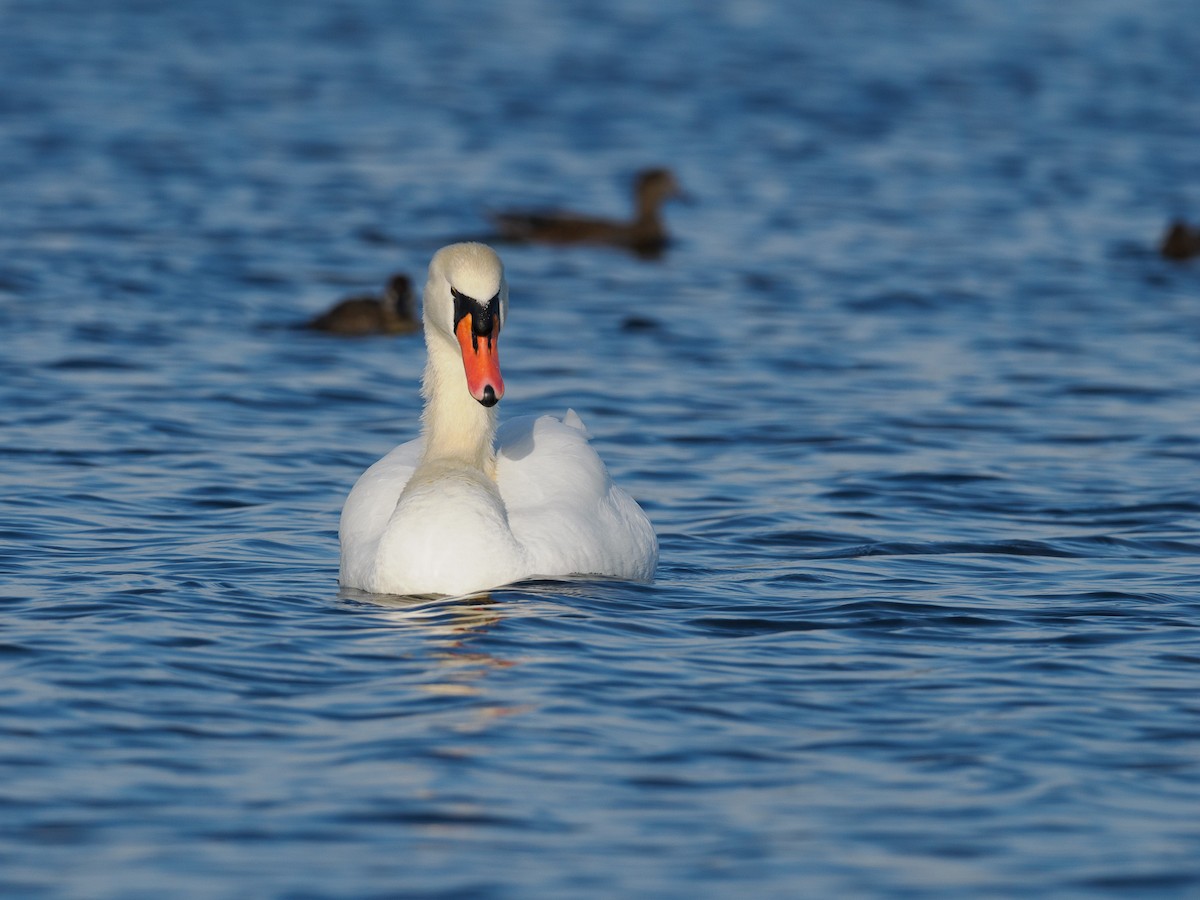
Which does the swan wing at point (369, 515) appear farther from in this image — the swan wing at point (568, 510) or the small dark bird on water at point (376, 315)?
the small dark bird on water at point (376, 315)

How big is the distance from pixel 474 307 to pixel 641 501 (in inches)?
116

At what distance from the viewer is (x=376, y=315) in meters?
16.3

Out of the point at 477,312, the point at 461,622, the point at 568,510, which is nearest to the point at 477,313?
the point at 477,312

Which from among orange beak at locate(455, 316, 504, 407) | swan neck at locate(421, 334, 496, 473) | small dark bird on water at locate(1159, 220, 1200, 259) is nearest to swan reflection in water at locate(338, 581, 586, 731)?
swan neck at locate(421, 334, 496, 473)

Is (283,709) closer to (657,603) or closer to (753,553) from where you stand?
(657,603)

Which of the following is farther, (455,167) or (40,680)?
(455,167)

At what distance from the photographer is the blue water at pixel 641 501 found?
6.46m

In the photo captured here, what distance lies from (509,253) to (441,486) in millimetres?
11912

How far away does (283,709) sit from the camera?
7473 millimetres

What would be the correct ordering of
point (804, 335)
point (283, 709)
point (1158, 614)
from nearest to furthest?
point (283, 709) < point (1158, 614) < point (804, 335)

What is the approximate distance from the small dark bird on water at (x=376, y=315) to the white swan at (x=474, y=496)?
618cm

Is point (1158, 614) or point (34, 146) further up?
point (34, 146)

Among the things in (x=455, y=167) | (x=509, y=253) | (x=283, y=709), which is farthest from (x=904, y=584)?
(x=455, y=167)

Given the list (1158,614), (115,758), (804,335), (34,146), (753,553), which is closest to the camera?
(115,758)
